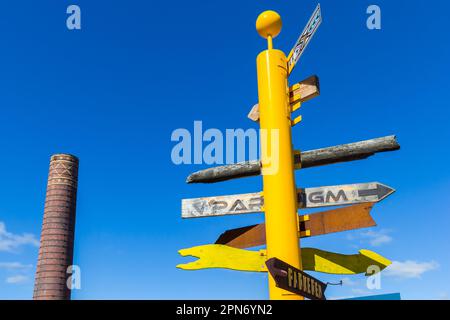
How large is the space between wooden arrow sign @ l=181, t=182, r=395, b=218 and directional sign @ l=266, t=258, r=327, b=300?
1109 mm

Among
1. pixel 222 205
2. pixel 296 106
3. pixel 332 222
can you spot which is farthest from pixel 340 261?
pixel 296 106

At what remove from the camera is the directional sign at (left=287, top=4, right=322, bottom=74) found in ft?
16.6

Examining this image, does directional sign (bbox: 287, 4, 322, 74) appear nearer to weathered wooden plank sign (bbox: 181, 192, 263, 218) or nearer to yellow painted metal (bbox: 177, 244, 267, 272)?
weathered wooden plank sign (bbox: 181, 192, 263, 218)

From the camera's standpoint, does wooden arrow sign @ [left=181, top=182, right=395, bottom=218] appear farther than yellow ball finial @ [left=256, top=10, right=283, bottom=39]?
No

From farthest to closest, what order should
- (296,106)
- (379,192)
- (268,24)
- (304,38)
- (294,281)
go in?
(268,24) < (296,106) < (304,38) < (379,192) < (294,281)

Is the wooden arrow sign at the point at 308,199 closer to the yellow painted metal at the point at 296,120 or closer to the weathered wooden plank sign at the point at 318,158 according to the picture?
the weathered wooden plank sign at the point at 318,158

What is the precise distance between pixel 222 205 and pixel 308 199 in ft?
3.28

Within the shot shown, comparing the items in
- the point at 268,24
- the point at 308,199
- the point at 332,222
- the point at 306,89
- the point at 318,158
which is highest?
the point at 268,24

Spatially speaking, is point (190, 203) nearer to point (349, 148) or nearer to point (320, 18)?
point (349, 148)

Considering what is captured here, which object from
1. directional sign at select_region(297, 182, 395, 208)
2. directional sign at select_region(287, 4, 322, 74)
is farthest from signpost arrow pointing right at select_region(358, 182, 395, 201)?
directional sign at select_region(287, 4, 322, 74)

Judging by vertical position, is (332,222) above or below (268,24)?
below

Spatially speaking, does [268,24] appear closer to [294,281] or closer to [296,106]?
[296,106]

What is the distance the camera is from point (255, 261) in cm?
499

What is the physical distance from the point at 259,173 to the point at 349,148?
3.56 ft
